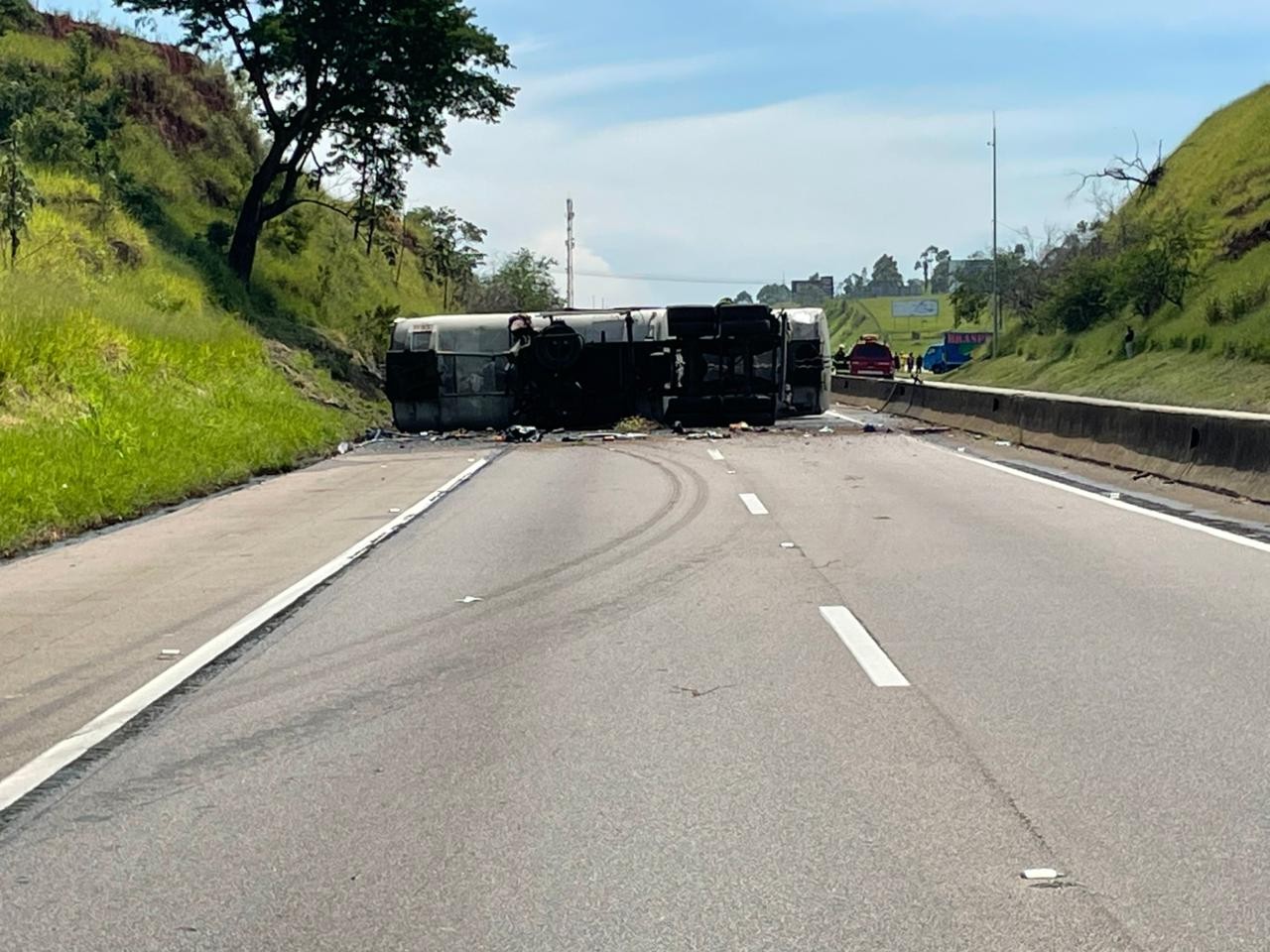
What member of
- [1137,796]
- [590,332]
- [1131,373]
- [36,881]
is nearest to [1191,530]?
[1137,796]

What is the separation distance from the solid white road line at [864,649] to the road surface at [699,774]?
36mm

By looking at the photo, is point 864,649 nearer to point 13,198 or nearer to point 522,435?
point 522,435

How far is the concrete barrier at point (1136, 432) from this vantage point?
16.8 metres

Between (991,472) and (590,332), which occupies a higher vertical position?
(590,332)

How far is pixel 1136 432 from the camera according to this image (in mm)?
20406

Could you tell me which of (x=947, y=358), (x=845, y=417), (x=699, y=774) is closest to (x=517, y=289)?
(x=947, y=358)

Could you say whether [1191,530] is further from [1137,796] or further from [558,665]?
[1137,796]

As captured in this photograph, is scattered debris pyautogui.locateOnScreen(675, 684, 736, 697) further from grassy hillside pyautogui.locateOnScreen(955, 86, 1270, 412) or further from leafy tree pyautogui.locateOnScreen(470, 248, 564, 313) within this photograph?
leafy tree pyautogui.locateOnScreen(470, 248, 564, 313)

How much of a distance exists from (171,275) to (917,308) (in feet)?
468

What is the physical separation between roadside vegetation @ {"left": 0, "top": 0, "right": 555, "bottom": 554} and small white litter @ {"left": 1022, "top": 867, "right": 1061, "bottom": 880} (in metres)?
11.2

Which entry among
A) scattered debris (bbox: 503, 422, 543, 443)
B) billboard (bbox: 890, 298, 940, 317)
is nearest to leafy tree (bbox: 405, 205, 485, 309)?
scattered debris (bbox: 503, 422, 543, 443)

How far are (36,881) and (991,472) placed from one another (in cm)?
1733

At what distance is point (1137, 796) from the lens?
6047 mm

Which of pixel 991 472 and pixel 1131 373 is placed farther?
pixel 1131 373
